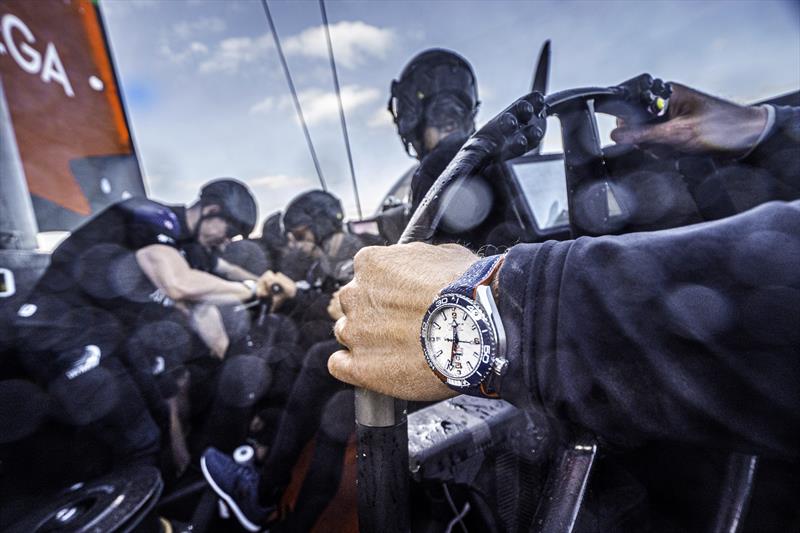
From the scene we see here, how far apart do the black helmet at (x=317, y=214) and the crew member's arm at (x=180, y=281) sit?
150 cm

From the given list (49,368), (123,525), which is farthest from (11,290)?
(123,525)

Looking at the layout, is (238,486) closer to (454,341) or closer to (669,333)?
(454,341)

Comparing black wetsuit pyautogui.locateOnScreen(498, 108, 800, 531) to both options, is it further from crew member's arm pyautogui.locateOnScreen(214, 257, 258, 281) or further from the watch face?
crew member's arm pyautogui.locateOnScreen(214, 257, 258, 281)

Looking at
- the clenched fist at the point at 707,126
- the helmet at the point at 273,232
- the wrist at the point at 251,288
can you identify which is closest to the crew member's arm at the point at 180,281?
the wrist at the point at 251,288

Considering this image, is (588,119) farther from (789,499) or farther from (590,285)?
(789,499)

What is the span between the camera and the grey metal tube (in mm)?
2760

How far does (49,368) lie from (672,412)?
9.88 feet

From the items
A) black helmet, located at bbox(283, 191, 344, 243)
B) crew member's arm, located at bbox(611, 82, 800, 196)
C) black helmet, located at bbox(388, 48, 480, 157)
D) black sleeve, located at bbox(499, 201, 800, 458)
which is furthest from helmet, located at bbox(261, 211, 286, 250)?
black sleeve, located at bbox(499, 201, 800, 458)

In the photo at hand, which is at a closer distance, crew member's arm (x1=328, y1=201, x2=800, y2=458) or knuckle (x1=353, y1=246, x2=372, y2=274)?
crew member's arm (x1=328, y1=201, x2=800, y2=458)

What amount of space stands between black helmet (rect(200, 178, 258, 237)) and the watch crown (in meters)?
4.17

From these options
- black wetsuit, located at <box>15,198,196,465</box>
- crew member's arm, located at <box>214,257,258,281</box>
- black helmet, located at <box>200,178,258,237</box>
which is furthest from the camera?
crew member's arm, located at <box>214,257,258,281</box>

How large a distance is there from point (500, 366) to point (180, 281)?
321 centimetres

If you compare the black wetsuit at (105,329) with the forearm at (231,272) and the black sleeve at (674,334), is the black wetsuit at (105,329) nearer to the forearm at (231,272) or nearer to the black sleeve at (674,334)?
the forearm at (231,272)

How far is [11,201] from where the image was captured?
9.27 feet
